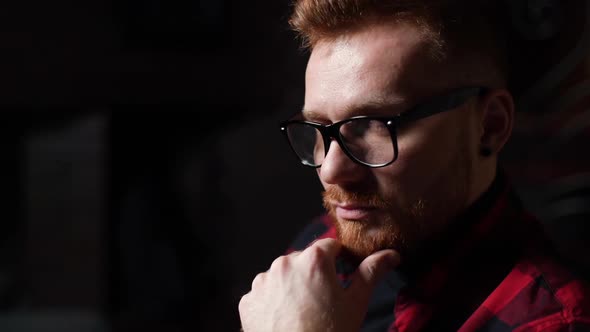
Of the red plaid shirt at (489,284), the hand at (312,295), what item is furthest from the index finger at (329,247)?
the red plaid shirt at (489,284)

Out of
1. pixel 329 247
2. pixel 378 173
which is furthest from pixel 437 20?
pixel 329 247

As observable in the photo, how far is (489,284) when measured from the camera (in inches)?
33.1

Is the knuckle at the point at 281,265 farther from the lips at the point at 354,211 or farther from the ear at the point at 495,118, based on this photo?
the ear at the point at 495,118

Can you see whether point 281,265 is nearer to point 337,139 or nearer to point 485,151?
point 337,139

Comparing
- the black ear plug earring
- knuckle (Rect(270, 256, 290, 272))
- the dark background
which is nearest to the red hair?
the black ear plug earring

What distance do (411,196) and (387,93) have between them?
146 mm

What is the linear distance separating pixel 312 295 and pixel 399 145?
230 millimetres

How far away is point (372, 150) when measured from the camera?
0.84 meters

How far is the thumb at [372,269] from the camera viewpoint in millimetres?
816

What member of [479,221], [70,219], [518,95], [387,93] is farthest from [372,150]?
[70,219]

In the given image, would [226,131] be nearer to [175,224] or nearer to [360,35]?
[175,224]

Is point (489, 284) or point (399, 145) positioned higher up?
point (399, 145)

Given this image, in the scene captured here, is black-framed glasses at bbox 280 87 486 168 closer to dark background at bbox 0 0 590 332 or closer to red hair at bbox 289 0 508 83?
red hair at bbox 289 0 508 83

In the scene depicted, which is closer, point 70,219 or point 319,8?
point 319,8
